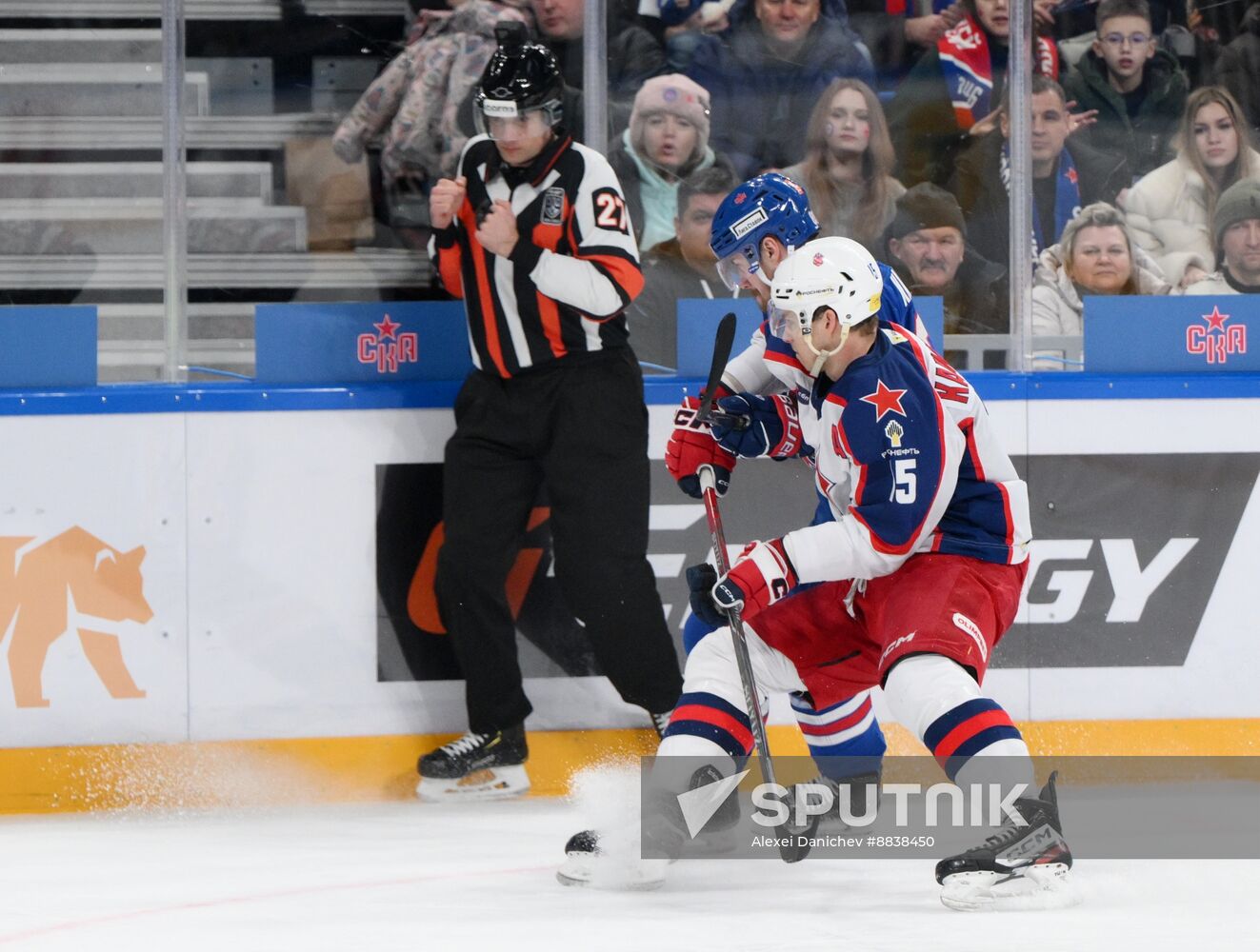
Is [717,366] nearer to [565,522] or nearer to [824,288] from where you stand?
[824,288]

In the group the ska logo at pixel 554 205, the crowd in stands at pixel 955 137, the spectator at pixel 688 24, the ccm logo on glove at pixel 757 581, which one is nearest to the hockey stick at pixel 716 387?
the ccm logo on glove at pixel 757 581

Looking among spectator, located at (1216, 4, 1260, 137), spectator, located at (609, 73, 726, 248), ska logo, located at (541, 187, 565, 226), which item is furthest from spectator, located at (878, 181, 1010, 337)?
ska logo, located at (541, 187, 565, 226)

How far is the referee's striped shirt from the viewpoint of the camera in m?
3.84

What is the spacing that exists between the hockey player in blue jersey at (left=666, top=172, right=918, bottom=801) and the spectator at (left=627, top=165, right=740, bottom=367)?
0.74m

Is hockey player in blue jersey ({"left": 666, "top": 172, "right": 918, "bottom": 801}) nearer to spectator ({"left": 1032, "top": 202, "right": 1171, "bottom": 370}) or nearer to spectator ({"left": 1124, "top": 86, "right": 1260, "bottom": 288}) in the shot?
spectator ({"left": 1032, "top": 202, "right": 1171, "bottom": 370})

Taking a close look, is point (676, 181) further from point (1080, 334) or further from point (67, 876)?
point (67, 876)

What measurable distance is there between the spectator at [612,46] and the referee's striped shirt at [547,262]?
11.9 inches

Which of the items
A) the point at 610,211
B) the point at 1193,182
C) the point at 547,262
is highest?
the point at 1193,182

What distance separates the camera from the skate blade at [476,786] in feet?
13.0

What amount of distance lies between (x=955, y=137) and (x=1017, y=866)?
78.4 inches

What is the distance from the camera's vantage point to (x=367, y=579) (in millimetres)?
4059

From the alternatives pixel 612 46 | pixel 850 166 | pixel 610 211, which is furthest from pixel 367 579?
pixel 850 166

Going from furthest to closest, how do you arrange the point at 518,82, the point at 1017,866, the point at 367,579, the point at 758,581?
the point at 367,579
the point at 518,82
the point at 758,581
the point at 1017,866

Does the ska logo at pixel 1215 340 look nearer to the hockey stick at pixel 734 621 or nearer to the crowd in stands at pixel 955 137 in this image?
the crowd in stands at pixel 955 137
